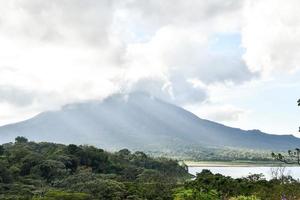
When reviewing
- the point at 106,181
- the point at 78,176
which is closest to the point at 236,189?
the point at 106,181

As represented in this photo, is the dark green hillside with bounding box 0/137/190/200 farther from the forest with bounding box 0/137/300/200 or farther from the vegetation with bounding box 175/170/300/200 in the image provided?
the vegetation with bounding box 175/170/300/200

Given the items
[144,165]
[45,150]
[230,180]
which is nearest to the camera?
[230,180]

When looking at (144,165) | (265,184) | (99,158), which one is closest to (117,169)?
(99,158)

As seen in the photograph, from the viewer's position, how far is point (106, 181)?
151 ft

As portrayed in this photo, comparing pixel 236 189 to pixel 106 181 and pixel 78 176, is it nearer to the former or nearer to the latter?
pixel 106 181

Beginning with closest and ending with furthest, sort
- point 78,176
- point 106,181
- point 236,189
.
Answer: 1. point 236,189
2. point 106,181
3. point 78,176

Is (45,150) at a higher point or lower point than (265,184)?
higher

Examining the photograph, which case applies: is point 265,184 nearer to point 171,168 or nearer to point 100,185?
point 100,185

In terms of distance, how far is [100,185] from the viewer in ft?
148

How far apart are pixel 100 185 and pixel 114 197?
4661 millimetres

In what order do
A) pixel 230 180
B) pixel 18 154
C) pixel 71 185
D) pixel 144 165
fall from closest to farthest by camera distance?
pixel 230 180 < pixel 71 185 < pixel 18 154 < pixel 144 165

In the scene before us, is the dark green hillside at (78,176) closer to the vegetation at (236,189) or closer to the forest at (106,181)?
the forest at (106,181)

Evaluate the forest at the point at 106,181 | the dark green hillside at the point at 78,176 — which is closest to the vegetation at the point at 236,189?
the forest at the point at 106,181

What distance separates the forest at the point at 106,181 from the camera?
105 feet
